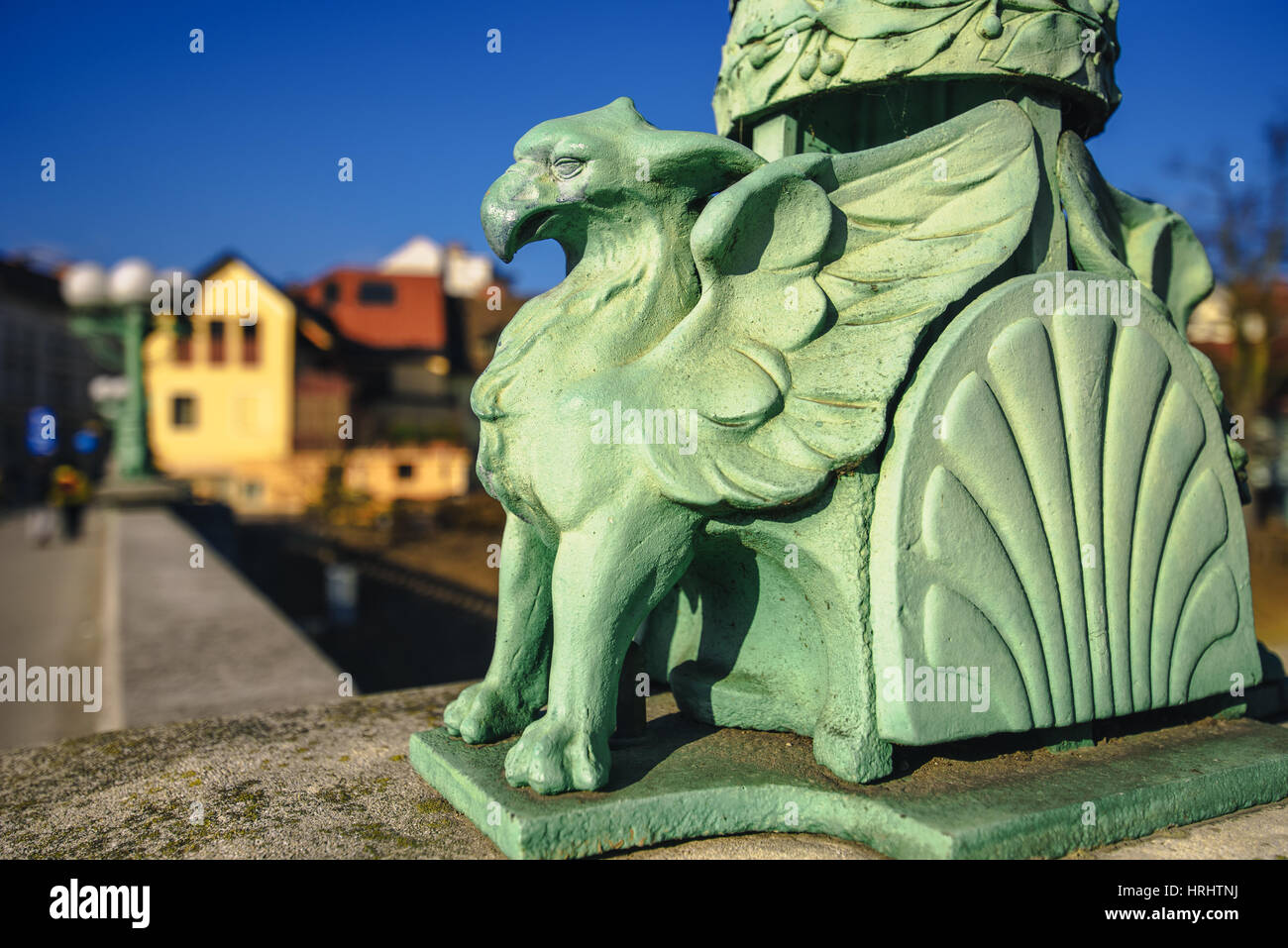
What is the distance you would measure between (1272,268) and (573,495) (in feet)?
54.7

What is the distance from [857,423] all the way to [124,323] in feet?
43.9

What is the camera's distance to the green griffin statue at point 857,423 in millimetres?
2131

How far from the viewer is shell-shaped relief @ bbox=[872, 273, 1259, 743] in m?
2.16

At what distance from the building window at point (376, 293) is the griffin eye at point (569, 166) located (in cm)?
2745

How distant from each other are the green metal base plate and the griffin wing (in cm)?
63

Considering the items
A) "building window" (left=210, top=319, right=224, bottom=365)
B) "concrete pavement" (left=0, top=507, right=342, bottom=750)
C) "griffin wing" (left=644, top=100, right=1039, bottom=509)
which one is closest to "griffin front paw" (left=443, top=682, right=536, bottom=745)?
"griffin wing" (left=644, top=100, right=1039, bottom=509)

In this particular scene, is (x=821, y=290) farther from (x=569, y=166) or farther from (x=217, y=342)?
(x=217, y=342)

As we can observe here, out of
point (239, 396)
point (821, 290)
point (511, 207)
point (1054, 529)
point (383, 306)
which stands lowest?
point (1054, 529)

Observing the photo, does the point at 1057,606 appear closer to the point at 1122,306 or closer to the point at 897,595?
the point at 897,595

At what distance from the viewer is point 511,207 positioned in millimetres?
2227

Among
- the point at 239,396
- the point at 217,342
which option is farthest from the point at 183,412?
the point at 217,342

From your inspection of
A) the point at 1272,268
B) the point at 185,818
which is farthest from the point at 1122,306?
the point at 1272,268

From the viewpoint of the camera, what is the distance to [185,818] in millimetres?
2297

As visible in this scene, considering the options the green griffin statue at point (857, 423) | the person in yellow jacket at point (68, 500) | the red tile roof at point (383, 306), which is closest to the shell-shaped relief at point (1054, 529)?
the green griffin statue at point (857, 423)
